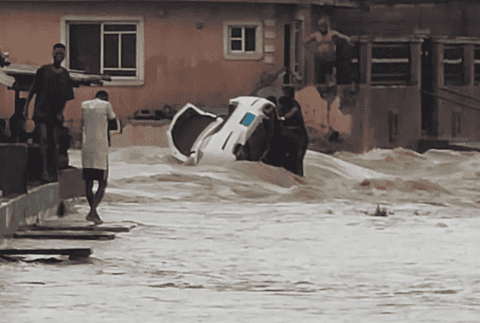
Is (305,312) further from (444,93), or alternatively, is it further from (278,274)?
(444,93)

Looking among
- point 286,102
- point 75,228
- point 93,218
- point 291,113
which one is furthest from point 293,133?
point 75,228

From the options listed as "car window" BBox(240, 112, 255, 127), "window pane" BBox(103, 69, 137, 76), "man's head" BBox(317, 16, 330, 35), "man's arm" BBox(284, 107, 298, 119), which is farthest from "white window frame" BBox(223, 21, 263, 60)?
"man's arm" BBox(284, 107, 298, 119)

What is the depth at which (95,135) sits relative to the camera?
1188 cm

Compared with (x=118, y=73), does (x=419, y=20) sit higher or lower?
higher

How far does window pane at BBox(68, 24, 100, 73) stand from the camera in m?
25.3

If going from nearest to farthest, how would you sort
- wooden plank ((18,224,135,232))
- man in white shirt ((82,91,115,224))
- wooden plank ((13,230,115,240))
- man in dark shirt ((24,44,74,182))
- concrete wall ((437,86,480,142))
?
wooden plank ((13,230,115,240))
wooden plank ((18,224,135,232))
man in white shirt ((82,91,115,224))
man in dark shirt ((24,44,74,182))
concrete wall ((437,86,480,142))

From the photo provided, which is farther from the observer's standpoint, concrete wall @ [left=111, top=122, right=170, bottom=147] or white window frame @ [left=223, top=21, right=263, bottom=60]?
white window frame @ [left=223, top=21, right=263, bottom=60]

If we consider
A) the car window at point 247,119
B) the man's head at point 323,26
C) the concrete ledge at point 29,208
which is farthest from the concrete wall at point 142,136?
the concrete ledge at point 29,208

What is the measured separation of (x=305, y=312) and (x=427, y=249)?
3576mm

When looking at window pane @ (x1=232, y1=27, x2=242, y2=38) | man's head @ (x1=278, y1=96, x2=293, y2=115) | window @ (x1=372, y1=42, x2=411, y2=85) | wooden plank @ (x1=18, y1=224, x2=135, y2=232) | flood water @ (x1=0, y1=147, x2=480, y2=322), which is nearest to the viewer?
flood water @ (x1=0, y1=147, x2=480, y2=322)

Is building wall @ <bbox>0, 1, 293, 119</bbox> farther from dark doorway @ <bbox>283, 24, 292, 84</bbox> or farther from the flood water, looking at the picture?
the flood water

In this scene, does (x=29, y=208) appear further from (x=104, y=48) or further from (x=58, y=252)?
(x=104, y=48)

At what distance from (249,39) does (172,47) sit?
6.73ft

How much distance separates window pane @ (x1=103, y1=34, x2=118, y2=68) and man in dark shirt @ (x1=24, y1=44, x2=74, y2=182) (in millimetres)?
12217
